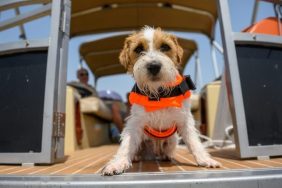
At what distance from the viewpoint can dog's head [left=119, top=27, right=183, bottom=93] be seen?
7.86ft

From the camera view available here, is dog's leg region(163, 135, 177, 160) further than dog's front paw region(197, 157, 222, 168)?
Yes

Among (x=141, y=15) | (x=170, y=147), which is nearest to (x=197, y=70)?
(x=141, y=15)

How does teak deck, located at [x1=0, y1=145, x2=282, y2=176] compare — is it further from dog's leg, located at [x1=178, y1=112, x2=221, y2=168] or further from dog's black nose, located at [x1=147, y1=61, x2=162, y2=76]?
dog's black nose, located at [x1=147, y1=61, x2=162, y2=76]

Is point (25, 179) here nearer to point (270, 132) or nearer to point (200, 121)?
point (270, 132)

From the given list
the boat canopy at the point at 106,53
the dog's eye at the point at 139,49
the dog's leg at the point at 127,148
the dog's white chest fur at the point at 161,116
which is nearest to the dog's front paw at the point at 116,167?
the dog's leg at the point at 127,148

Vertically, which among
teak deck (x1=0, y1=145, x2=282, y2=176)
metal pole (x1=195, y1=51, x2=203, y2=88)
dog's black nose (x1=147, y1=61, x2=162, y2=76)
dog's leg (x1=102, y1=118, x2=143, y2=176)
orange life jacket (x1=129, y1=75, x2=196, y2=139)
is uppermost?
metal pole (x1=195, y1=51, x2=203, y2=88)

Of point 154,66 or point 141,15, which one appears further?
point 141,15

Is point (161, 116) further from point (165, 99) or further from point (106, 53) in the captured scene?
point (106, 53)

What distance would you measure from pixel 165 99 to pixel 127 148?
1.52 feet

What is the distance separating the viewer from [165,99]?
2.58m

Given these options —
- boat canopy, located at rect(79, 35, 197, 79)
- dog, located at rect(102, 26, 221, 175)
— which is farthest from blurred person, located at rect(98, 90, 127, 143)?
dog, located at rect(102, 26, 221, 175)

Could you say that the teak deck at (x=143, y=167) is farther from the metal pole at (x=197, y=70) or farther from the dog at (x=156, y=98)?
the metal pole at (x=197, y=70)

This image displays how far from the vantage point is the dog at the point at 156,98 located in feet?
7.95

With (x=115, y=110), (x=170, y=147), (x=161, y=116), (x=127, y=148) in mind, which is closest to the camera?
(x=127, y=148)
